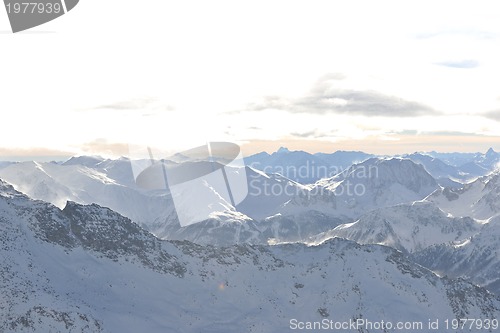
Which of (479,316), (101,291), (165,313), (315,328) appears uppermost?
(101,291)

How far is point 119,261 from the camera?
591 feet

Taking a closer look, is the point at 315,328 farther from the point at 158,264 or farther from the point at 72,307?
the point at 72,307

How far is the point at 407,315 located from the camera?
18975 centimetres

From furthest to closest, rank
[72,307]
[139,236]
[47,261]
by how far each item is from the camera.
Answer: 1. [139,236]
2. [47,261]
3. [72,307]

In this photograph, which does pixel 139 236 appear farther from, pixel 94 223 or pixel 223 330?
pixel 223 330

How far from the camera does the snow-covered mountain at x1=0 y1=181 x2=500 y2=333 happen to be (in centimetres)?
14375

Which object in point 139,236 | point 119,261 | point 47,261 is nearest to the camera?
point 47,261

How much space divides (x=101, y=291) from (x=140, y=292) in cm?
1355

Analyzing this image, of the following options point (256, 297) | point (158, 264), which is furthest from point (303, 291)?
point (158, 264)

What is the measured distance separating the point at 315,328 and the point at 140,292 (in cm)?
5687

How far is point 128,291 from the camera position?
552 ft

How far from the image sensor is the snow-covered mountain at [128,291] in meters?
144

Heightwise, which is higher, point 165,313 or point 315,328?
point 165,313

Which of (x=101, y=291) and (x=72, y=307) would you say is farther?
(x=101, y=291)
